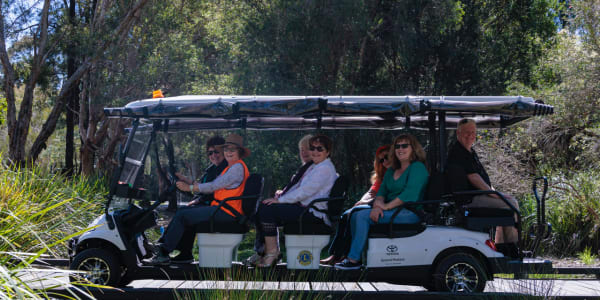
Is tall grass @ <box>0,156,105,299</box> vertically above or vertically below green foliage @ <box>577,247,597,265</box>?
above

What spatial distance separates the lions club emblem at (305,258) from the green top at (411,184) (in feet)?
3.45

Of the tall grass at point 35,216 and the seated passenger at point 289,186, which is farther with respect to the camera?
the seated passenger at point 289,186

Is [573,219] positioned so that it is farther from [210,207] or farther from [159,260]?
[159,260]

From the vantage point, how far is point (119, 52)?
49.8ft

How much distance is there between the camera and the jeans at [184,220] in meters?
5.64

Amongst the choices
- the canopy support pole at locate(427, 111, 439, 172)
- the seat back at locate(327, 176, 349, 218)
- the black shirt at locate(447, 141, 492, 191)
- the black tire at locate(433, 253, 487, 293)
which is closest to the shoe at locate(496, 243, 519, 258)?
the black tire at locate(433, 253, 487, 293)

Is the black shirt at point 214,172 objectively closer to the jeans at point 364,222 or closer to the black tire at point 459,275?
the jeans at point 364,222

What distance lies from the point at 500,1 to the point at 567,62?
298 centimetres

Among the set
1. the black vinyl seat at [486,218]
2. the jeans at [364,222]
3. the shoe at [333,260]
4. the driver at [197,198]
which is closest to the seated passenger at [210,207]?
the driver at [197,198]

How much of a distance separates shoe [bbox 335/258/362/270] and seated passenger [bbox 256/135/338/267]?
426 mm

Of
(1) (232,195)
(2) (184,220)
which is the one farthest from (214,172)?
(2) (184,220)

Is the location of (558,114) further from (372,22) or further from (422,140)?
(372,22)

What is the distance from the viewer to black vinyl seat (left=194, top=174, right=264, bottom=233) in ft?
18.3

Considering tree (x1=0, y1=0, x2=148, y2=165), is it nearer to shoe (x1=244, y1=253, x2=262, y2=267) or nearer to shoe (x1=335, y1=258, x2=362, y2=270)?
shoe (x1=244, y1=253, x2=262, y2=267)
